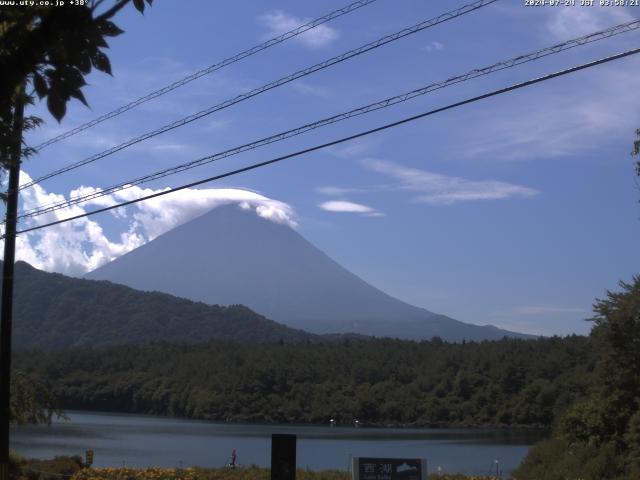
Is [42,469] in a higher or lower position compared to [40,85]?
lower

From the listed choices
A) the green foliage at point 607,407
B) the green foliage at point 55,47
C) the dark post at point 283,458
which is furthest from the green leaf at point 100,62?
the green foliage at point 607,407

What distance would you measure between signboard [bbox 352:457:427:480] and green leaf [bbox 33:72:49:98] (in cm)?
767

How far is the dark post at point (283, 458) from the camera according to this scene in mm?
10523

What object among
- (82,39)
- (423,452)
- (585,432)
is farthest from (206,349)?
(82,39)

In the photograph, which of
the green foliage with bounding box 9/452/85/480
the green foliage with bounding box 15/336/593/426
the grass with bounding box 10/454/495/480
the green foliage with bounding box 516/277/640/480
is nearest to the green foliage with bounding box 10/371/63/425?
the green foliage with bounding box 9/452/85/480

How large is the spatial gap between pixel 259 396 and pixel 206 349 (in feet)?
91.8

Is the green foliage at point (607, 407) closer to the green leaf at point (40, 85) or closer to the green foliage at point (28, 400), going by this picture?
the green foliage at point (28, 400)

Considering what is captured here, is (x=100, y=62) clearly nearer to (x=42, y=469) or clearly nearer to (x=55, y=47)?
(x=55, y=47)

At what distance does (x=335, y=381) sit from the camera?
10000cm

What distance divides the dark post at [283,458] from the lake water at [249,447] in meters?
23.1

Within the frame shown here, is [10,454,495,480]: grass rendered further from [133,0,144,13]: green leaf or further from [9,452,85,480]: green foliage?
[133,0,144,13]: green leaf

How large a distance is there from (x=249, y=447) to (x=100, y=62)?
2131 inches

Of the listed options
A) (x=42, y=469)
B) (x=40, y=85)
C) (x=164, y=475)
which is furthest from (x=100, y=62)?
(x=42, y=469)

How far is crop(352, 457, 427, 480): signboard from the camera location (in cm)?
1087
